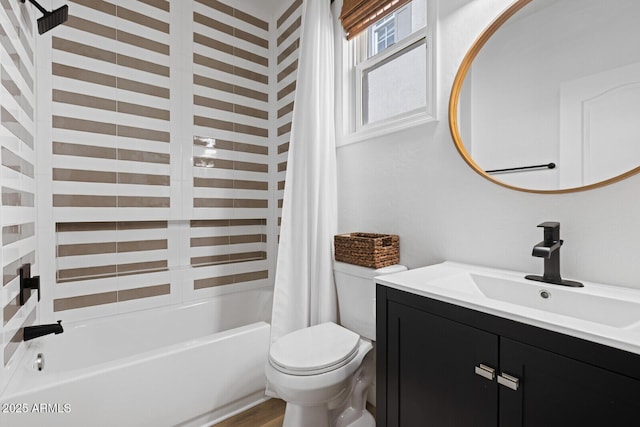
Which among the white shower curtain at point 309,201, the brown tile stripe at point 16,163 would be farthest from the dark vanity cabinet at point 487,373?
the brown tile stripe at point 16,163

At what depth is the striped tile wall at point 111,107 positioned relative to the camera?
1.85m

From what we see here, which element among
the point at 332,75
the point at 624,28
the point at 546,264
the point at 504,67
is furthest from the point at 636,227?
the point at 332,75

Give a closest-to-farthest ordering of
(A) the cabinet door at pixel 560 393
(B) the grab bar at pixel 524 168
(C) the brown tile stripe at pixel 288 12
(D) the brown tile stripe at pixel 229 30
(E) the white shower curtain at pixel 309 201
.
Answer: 1. (A) the cabinet door at pixel 560 393
2. (B) the grab bar at pixel 524 168
3. (E) the white shower curtain at pixel 309 201
4. (D) the brown tile stripe at pixel 229 30
5. (C) the brown tile stripe at pixel 288 12

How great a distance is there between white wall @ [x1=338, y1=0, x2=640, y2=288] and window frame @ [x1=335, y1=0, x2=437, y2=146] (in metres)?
0.05

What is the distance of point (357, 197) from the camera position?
1891 millimetres

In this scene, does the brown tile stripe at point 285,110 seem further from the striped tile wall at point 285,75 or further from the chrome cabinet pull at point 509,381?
the chrome cabinet pull at point 509,381

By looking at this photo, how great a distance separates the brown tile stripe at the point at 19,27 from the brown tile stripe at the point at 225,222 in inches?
50.5

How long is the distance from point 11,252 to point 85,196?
695 mm

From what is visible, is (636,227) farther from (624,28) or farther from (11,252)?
(11,252)

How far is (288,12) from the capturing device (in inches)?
99.3

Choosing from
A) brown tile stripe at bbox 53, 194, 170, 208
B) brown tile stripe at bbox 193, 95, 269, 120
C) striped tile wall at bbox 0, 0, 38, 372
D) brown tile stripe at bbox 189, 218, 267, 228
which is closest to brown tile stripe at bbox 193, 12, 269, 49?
brown tile stripe at bbox 193, 95, 269, 120

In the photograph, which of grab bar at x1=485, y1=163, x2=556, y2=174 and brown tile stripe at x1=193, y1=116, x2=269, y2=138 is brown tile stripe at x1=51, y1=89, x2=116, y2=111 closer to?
brown tile stripe at x1=193, y1=116, x2=269, y2=138

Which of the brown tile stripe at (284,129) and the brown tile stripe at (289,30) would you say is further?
the brown tile stripe at (284,129)

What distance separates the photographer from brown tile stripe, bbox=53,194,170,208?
1.85 meters
